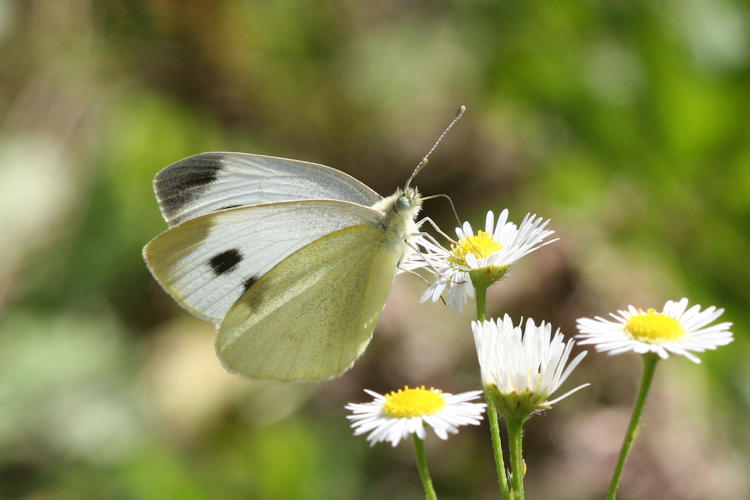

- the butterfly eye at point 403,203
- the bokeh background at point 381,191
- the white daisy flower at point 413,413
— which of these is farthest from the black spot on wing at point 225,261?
the bokeh background at point 381,191

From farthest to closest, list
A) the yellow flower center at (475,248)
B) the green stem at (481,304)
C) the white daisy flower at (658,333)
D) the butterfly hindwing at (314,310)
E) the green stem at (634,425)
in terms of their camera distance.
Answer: the butterfly hindwing at (314,310) < the yellow flower center at (475,248) < the green stem at (481,304) < the white daisy flower at (658,333) < the green stem at (634,425)

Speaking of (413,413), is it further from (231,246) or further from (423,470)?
(231,246)

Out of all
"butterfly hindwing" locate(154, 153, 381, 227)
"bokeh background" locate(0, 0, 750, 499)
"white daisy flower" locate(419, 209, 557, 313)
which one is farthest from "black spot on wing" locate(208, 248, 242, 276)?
"bokeh background" locate(0, 0, 750, 499)

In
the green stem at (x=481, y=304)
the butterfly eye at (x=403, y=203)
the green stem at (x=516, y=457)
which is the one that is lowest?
the green stem at (x=516, y=457)

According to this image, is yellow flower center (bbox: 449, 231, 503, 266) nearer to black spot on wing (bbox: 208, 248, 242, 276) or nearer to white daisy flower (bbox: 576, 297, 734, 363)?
white daisy flower (bbox: 576, 297, 734, 363)

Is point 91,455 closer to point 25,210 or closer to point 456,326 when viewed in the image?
point 25,210

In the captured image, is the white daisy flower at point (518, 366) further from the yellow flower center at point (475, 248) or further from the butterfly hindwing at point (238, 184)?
the butterfly hindwing at point (238, 184)

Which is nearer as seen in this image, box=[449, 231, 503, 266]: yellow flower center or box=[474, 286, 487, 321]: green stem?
box=[474, 286, 487, 321]: green stem
